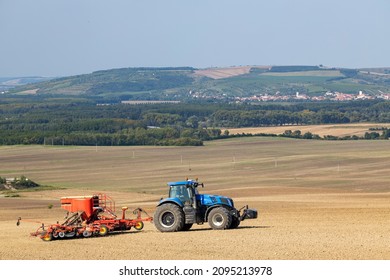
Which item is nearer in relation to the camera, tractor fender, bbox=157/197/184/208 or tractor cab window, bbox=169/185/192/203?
tractor fender, bbox=157/197/184/208

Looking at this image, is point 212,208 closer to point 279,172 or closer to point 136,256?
point 136,256

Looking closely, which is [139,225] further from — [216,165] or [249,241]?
[216,165]

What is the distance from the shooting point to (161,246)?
2967 centimetres

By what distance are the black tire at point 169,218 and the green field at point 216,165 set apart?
37.0m

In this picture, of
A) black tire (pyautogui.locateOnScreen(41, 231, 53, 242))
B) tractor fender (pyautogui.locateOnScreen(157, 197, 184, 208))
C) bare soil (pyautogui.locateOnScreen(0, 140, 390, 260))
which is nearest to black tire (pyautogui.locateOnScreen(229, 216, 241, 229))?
bare soil (pyautogui.locateOnScreen(0, 140, 390, 260))

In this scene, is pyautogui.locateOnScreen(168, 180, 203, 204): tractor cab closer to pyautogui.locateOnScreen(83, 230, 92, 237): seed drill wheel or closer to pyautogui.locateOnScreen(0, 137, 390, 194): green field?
pyautogui.locateOnScreen(83, 230, 92, 237): seed drill wheel

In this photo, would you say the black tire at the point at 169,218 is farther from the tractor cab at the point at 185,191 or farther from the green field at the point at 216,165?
the green field at the point at 216,165

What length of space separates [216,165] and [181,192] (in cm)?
6568

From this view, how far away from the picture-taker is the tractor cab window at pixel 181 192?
111 feet

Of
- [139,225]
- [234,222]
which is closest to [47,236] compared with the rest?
[139,225]

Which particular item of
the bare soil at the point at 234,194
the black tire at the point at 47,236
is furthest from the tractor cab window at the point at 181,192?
the black tire at the point at 47,236

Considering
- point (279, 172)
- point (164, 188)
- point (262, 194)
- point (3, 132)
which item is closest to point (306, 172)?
point (279, 172)

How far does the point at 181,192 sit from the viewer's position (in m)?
33.9

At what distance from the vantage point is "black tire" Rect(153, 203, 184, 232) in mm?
33500
